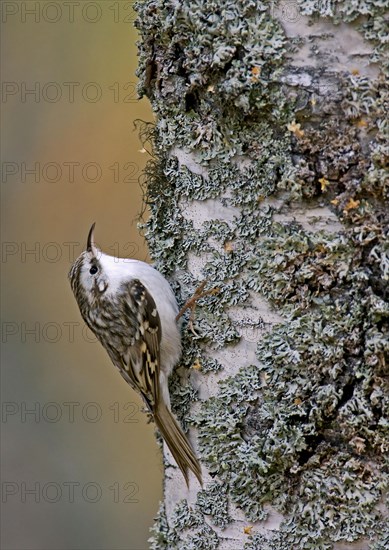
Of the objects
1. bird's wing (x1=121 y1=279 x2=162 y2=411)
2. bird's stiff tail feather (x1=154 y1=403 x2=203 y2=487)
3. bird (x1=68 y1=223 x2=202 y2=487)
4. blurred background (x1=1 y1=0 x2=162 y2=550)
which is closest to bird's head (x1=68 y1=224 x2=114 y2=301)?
bird (x1=68 y1=223 x2=202 y2=487)

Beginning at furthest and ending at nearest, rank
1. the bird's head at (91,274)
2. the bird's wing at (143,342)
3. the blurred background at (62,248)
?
the blurred background at (62,248)
the bird's head at (91,274)
the bird's wing at (143,342)

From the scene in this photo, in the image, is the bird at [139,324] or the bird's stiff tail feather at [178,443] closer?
the bird's stiff tail feather at [178,443]

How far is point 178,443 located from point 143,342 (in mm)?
491

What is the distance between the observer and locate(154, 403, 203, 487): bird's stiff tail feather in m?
2.00

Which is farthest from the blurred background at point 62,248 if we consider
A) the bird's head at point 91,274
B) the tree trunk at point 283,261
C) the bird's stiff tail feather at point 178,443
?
the tree trunk at point 283,261

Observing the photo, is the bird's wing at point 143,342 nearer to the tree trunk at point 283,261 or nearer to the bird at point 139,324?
the bird at point 139,324

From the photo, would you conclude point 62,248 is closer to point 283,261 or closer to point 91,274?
point 91,274

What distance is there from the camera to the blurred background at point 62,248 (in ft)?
14.6

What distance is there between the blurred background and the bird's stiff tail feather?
2317 mm

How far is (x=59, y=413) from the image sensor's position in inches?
176

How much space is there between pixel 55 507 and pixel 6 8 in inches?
105

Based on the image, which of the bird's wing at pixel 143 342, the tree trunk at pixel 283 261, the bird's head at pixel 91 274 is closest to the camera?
the tree trunk at pixel 283 261

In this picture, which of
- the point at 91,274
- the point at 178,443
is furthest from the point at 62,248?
the point at 178,443

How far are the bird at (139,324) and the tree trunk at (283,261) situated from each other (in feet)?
0.36
